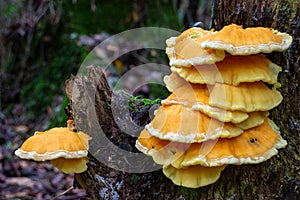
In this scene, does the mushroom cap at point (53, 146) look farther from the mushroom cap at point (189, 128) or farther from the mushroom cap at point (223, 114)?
the mushroom cap at point (223, 114)

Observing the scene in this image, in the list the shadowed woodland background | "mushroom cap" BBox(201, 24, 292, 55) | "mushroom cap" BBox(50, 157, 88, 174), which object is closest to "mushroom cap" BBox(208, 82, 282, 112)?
"mushroom cap" BBox(201, 24, 292, 55)

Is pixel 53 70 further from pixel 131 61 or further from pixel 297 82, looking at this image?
pixel 297 82

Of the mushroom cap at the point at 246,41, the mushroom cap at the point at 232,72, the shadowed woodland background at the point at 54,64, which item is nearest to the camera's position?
the mushroom cap at the point at 246,41

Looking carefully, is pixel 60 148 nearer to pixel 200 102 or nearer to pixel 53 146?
pixel 53 146

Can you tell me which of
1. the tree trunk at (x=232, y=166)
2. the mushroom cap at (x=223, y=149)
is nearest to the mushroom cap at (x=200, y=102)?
the mushroom cap at (x=223, y=149)

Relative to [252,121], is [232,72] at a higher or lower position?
higher

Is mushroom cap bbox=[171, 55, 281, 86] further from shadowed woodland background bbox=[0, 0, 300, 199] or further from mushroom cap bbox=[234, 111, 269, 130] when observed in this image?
shadowed woodland background bbox=[0, 0, 300, 199]

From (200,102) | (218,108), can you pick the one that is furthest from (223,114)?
(200,102)
